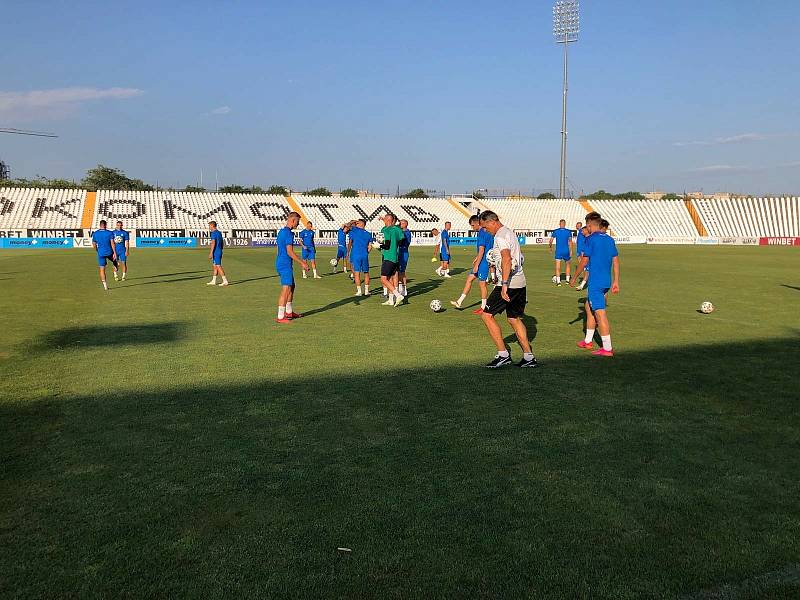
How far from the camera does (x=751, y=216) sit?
7031cm

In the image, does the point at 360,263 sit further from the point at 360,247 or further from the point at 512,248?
the point at 512,248

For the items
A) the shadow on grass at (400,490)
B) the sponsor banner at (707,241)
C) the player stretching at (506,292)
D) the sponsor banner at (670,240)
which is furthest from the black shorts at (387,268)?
the sponsor banner at (707,241)

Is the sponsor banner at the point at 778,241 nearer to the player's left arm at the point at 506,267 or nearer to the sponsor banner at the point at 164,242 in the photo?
the sponsor banner at the point at 164,242

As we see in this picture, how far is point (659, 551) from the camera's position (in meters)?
3.40

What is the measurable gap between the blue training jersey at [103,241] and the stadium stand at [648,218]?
193ft

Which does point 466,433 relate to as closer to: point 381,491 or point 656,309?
point 381,491

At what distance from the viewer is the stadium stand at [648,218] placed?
68.4 meters

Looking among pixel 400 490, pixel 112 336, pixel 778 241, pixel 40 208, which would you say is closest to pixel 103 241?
pixel 112 336

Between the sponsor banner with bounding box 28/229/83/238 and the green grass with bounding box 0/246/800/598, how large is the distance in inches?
2040

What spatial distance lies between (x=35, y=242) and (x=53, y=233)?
4.08 m

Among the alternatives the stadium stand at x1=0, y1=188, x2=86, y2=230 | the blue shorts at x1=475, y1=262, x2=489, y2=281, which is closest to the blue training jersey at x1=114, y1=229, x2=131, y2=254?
the blue shorts at x1=475, y1=262, x2=489, y2=281

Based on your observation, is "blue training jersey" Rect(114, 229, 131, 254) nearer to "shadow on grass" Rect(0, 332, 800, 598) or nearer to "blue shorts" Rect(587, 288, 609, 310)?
"shadow on grass" Rect(0, 332, 800, 598)

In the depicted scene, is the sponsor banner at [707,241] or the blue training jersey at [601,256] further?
the sponsor banner at [707,241]

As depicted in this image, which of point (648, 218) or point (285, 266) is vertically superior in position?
point (648, 218)
